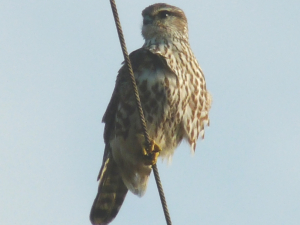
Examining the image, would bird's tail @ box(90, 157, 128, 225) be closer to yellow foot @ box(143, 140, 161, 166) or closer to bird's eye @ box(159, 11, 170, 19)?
yellow foot @ box(143, 140, 161, 166)

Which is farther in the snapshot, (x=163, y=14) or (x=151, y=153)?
(x=163, y=14)

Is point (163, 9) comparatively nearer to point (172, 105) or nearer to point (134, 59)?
point (134, 59)

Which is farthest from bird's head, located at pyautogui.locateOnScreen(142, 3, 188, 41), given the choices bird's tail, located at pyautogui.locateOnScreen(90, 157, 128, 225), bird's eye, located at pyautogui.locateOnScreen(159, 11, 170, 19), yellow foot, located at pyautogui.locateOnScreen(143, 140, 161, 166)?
bird's tail, located at pyautogui.locateOnScreen(90, 157, 128, 225)

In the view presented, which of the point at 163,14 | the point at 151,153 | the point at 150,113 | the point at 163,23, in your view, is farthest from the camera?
the point at 163,14

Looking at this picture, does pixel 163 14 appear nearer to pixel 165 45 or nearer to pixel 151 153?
pixel 165 45

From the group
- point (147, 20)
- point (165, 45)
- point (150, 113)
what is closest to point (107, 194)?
point (150, 113)

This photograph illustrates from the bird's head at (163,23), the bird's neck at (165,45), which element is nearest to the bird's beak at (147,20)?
the bird's head at (163,23)

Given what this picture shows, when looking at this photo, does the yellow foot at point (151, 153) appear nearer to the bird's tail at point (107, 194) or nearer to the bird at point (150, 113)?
the bird at point (150, 113)

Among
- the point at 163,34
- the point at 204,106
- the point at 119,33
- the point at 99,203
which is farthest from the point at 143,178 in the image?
the point at 119,33
